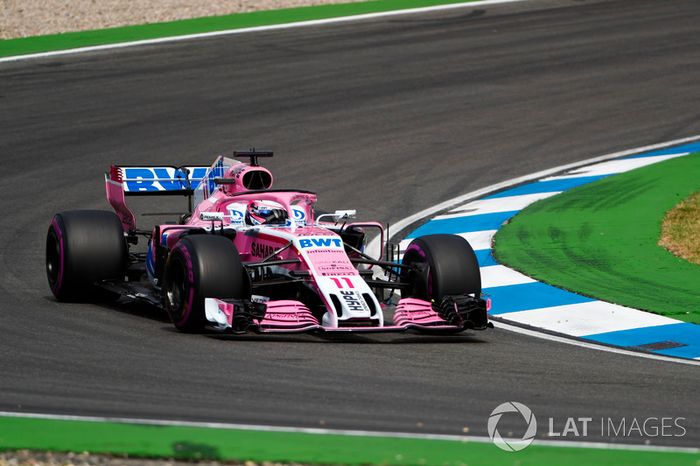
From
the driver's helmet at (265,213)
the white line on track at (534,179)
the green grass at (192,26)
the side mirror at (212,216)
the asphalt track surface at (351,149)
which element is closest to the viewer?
the asphalt track surface at (351,149)

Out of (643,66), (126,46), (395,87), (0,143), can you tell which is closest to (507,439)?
(0,143)

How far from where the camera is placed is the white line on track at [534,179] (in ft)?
34.0

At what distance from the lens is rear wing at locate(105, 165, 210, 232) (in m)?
12.9

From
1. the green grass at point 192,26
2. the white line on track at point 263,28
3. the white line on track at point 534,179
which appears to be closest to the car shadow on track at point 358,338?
the white line on track at point 534,179

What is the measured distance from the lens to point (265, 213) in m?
11.5

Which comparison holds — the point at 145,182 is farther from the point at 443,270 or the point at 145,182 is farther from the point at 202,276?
the point at 443,270

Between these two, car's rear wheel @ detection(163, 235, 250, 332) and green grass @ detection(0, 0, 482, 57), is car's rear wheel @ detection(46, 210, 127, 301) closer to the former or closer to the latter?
car's rear wheel @ detection(163, 235, 250, 332)

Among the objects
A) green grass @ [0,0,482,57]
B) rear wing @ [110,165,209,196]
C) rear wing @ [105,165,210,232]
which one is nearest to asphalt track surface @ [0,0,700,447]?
green grass @ [0,0,482,57]

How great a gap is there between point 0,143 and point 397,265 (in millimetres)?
9369

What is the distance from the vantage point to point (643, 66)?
22.7 metres

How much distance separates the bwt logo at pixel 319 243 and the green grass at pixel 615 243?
250 centimetres

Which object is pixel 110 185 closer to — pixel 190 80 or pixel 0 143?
pixel 0 143

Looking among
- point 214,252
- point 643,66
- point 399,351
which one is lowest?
point 399,351

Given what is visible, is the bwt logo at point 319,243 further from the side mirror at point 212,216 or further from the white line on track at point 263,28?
the white line on track at point 263,28
